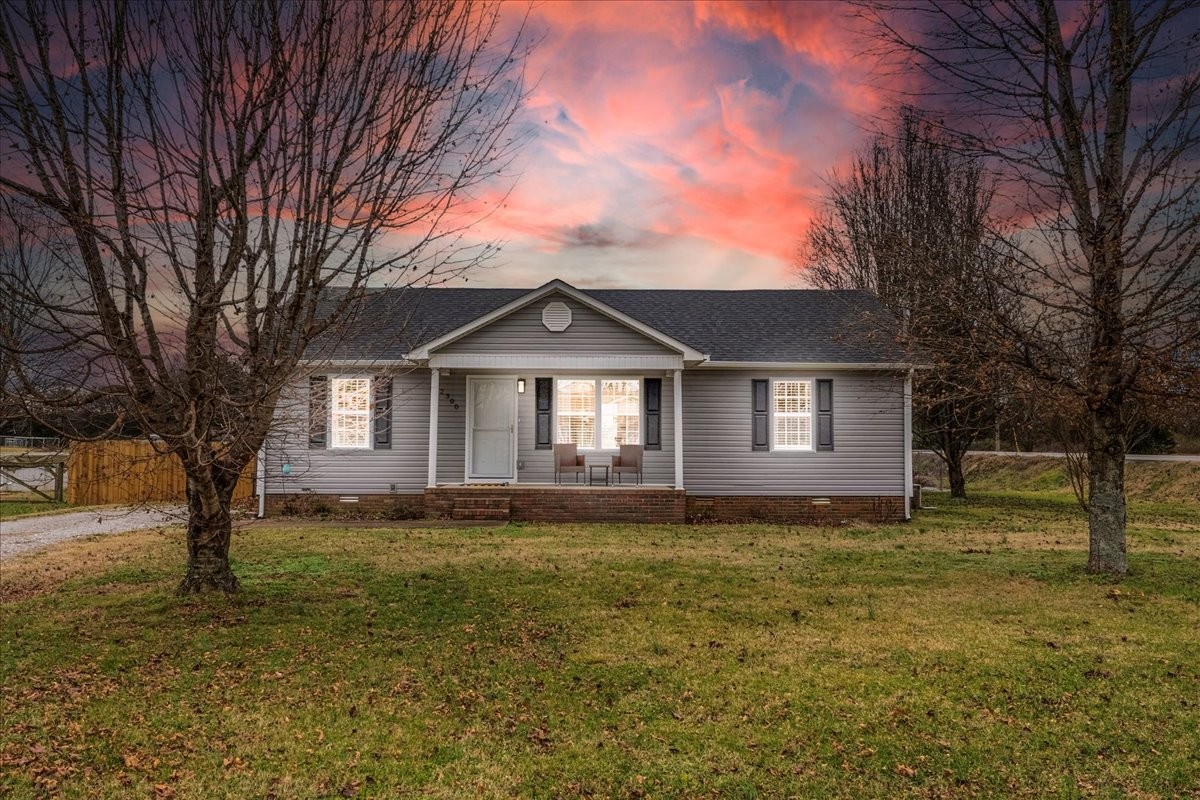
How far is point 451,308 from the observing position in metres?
22.3

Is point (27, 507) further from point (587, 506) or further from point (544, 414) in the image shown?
point (587, 506)

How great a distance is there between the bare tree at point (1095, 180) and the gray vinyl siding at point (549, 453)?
9576 millimetres

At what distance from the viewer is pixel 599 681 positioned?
22.3 ft

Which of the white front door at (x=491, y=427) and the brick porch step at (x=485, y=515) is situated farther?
the white front door at (x=491, y=427)

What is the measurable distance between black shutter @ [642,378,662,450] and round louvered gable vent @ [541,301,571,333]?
8.28 feet

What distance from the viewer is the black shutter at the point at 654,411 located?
19672 mm

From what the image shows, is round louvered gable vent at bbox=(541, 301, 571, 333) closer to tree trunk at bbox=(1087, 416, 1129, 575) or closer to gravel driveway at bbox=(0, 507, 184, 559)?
gravel driveway at bbox=(0, 507, 184, 559)

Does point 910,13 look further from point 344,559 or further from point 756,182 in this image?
point 344,559

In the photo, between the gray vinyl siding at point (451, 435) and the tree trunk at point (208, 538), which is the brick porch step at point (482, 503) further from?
the tree trunk at point (208, 538)

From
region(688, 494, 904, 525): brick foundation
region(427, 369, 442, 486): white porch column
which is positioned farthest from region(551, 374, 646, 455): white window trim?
region(427, 369, 442, 486): white porch column

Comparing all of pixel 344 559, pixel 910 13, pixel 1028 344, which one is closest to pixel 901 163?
pixel 910 13

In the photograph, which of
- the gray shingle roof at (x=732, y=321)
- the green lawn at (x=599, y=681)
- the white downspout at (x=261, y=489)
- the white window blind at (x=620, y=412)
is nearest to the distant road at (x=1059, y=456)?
the gray shingle roof at (x=732, y=321)

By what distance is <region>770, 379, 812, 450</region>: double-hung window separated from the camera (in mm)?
19750

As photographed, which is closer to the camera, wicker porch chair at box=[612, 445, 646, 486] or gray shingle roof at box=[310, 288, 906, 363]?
wicker porch chair at box=[612, 445, 646, 486]
